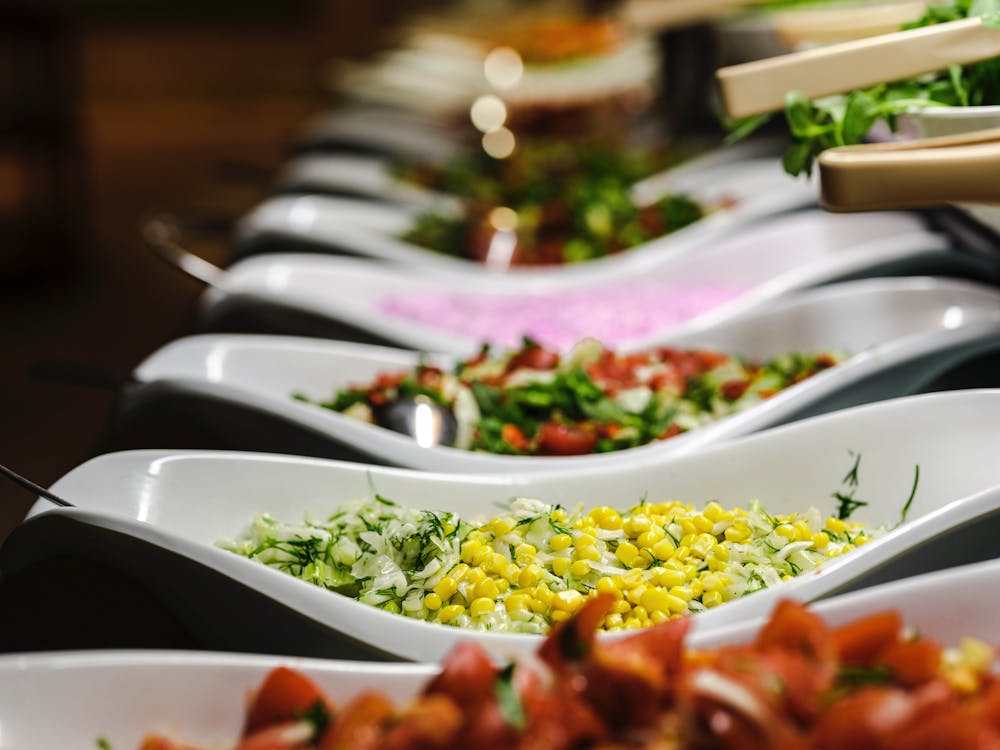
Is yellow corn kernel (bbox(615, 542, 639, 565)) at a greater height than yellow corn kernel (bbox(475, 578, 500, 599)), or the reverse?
yellow corn kernel (bbox(615, 542, 639, 565))

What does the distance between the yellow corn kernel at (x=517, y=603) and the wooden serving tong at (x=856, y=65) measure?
756 millimetres

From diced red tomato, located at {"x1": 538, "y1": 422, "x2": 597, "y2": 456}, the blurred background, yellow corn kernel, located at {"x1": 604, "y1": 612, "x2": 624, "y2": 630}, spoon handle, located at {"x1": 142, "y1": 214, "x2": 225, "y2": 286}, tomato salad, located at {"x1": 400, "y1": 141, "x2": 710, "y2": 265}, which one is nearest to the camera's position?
yellow corn kernel, located at {"x1": 604, "y1": 612, "x2": 624, "y2": 630}

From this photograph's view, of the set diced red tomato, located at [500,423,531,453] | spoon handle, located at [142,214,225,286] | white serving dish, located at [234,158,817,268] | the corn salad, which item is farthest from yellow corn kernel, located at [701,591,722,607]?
white serving dish, located at [234,158,817,268]

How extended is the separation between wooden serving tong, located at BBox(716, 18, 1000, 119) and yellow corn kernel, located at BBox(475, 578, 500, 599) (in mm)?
753

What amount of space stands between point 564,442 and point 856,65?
24.5 inches

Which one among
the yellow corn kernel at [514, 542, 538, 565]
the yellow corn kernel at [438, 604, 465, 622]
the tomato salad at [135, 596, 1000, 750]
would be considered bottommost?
the yellow corn kernel at [438, 604, 465, 622]

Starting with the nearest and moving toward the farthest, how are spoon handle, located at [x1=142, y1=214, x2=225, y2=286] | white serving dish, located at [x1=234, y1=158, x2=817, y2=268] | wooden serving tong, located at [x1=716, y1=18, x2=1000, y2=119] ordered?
A: wooden serving tong, located at [x1=716, y1=18, x2=1000, y2=119] → spoon handle, located at [x1=142, y1=214, x2=225, y2=286] → white serving dish, located at [x1=234, y1=158, x2=817, y2=268]

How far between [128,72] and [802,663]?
34.5ft

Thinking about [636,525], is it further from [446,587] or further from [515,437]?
[515,437]

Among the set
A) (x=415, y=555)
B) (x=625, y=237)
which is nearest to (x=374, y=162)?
(x=625, y=237)

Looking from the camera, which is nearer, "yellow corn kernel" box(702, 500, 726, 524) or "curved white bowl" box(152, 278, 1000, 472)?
"yellow corn kernel" box(702, 500, 726, 524)

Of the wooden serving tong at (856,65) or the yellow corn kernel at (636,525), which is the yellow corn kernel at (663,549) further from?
the wooden serving tong at (856,65)

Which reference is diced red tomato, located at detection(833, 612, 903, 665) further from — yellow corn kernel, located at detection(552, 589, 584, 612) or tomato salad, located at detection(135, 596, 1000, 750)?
yellow corn kernel, located at detection(552, 589, 584, 612)

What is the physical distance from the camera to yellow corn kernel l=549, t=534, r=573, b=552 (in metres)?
1.27
